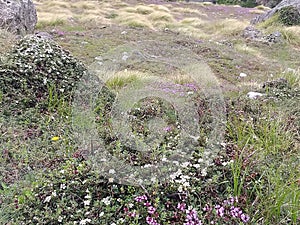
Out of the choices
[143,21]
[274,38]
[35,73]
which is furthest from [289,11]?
[35,73]

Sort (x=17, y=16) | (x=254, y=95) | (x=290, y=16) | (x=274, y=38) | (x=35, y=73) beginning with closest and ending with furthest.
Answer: (x=35, y=73) < (x=254, y=95) < (x=17, y=16) < (x=274, y=38) < (x=290, y=16)

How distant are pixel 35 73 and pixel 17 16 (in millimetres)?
3593

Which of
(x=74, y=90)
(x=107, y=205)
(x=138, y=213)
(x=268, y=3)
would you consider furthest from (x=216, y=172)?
(x=268, y=3)

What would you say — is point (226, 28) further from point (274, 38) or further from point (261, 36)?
point (274, 38)

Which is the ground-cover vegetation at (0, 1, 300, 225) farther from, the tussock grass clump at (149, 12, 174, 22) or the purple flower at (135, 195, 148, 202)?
the tussock grass clump at (149, 12, 174, 22)

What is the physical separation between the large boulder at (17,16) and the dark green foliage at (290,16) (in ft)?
28.3

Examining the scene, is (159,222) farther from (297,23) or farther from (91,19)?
(297,23)

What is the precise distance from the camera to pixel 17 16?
6062 millimetres

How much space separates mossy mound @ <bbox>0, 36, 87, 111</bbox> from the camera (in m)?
3.00

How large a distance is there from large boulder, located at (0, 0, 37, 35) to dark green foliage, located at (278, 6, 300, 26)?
8639mm

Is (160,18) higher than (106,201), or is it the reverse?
(160,18)

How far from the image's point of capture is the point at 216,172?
205cm

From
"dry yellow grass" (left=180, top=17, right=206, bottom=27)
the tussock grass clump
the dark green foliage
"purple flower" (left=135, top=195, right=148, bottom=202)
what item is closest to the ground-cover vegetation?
"purple flower" (left=135, top=195, right=148, bottom=202)

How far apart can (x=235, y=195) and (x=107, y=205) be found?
0.79 m
